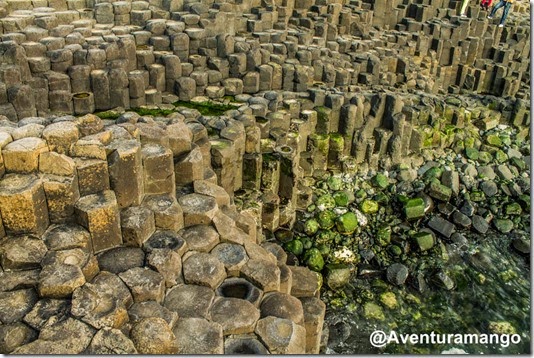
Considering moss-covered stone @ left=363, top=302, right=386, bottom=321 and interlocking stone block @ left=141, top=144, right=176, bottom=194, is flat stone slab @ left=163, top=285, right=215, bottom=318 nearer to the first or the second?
interlocking stone block @ left=141, top=144, right=176, bottom=194

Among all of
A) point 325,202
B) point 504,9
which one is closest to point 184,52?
point 325,202

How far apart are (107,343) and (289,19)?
1186 cm

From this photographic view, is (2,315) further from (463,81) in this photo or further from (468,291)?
(463,81)

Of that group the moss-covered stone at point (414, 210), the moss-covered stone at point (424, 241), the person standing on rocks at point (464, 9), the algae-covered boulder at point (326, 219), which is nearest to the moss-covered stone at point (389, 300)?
the moss-covered stone at point (424, 241)

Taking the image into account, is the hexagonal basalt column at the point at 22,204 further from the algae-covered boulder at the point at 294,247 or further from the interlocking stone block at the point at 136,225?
the algae-covered boulder at the point at 294,247

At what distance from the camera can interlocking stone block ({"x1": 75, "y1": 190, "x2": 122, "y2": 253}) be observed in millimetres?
4961

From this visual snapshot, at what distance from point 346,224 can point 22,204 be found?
6.63 metres

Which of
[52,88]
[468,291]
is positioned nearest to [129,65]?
[52,88]

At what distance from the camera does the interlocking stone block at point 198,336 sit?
434cm

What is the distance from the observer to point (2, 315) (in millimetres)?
4160

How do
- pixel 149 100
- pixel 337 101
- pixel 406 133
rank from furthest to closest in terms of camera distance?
pixel 406 133 < pixel 337 101 < pixel 149 100

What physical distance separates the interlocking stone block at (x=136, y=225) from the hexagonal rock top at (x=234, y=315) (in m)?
1.11

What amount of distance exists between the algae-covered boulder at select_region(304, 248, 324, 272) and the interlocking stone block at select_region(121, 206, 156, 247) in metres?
4.13

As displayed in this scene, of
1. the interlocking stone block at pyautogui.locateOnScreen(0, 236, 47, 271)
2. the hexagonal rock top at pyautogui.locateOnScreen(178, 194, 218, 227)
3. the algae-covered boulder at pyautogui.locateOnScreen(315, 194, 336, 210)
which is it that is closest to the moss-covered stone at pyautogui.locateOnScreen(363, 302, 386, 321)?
the algae-covered boulder at pyautogui.locateOnScreen(315, 194, 336, 210)
